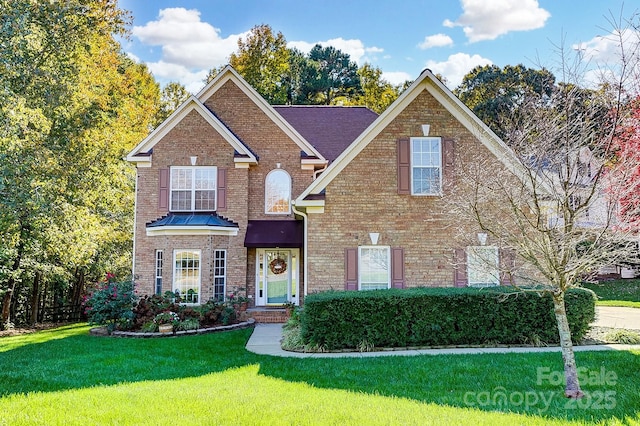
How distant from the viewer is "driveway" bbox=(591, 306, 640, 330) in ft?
42.0

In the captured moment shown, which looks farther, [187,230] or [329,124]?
[329,124]

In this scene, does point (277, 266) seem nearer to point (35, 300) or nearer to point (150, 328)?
point (150, 328)

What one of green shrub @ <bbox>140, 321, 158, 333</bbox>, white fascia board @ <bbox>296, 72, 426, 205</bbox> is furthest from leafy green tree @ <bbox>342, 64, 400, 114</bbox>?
green shrub @ <bbox>140, 321, 158, 333</bbox>

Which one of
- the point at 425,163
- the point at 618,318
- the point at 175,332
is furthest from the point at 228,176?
the point at 618,318

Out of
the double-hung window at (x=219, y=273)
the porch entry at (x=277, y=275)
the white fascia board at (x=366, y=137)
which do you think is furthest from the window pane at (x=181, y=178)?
the white fascia board at (x=366, y=137)

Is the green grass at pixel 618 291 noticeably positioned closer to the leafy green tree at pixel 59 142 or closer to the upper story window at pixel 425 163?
the upper story window at pixel 425 163

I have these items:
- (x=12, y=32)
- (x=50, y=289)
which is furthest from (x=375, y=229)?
(x=50, y=289)

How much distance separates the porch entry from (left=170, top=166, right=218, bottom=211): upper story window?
112 inches

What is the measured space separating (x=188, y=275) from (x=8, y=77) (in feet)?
28.7

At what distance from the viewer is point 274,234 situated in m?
17.1

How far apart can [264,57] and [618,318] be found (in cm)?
2984

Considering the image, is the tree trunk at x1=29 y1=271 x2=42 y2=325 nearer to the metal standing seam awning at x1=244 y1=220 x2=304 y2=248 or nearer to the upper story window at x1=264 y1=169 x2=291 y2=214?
the metal standing seam awning at x1=244 y1=220 x2=304 y2=248

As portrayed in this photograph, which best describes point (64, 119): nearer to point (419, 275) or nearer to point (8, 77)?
point (8, 77)

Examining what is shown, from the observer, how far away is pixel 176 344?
38.9 ft
